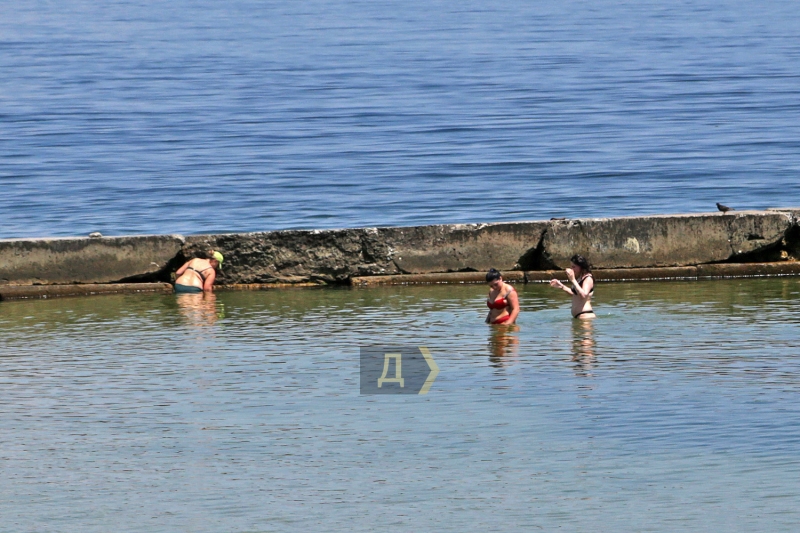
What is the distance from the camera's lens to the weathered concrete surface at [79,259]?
1662 cm

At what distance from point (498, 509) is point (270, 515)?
1.35 meters

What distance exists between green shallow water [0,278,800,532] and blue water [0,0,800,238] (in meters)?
13.7

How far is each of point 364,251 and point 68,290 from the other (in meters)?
3.85

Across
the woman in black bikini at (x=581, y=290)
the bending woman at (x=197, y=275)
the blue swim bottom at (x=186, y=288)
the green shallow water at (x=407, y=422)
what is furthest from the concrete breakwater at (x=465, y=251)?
the woman in black bikini at (x=581, y=290)

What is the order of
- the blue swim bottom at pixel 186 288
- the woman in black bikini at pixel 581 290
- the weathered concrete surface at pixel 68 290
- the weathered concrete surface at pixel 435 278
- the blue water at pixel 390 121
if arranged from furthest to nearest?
the blue water at pixel 390 121, the weathered concrete surface at pixel 435 278, the weathered concrete surface at pixel 68 290, the blue swim bottom at pixel 186 288, the woman in black bikini at pixel 581 290

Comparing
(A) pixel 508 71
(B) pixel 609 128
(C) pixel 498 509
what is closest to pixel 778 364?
(C) pixel 498 509

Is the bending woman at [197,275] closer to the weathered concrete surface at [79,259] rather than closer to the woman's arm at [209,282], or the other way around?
the woman's arm at [209,282]

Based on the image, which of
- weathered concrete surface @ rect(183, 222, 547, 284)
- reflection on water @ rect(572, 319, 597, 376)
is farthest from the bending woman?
reflection on water @ rect(572, 319, 597, 376)

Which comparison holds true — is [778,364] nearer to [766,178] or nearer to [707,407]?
[707,407]

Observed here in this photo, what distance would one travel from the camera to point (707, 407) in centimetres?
984

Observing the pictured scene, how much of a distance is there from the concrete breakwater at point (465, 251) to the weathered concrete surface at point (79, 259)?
1 cm

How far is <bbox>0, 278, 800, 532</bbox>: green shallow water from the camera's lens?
770cm

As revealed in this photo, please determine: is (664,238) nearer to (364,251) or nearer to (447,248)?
(447,248)

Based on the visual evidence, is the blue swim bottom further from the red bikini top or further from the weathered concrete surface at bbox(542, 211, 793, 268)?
the weathered concrete surface at bbox(542, 211, 793, 268)
